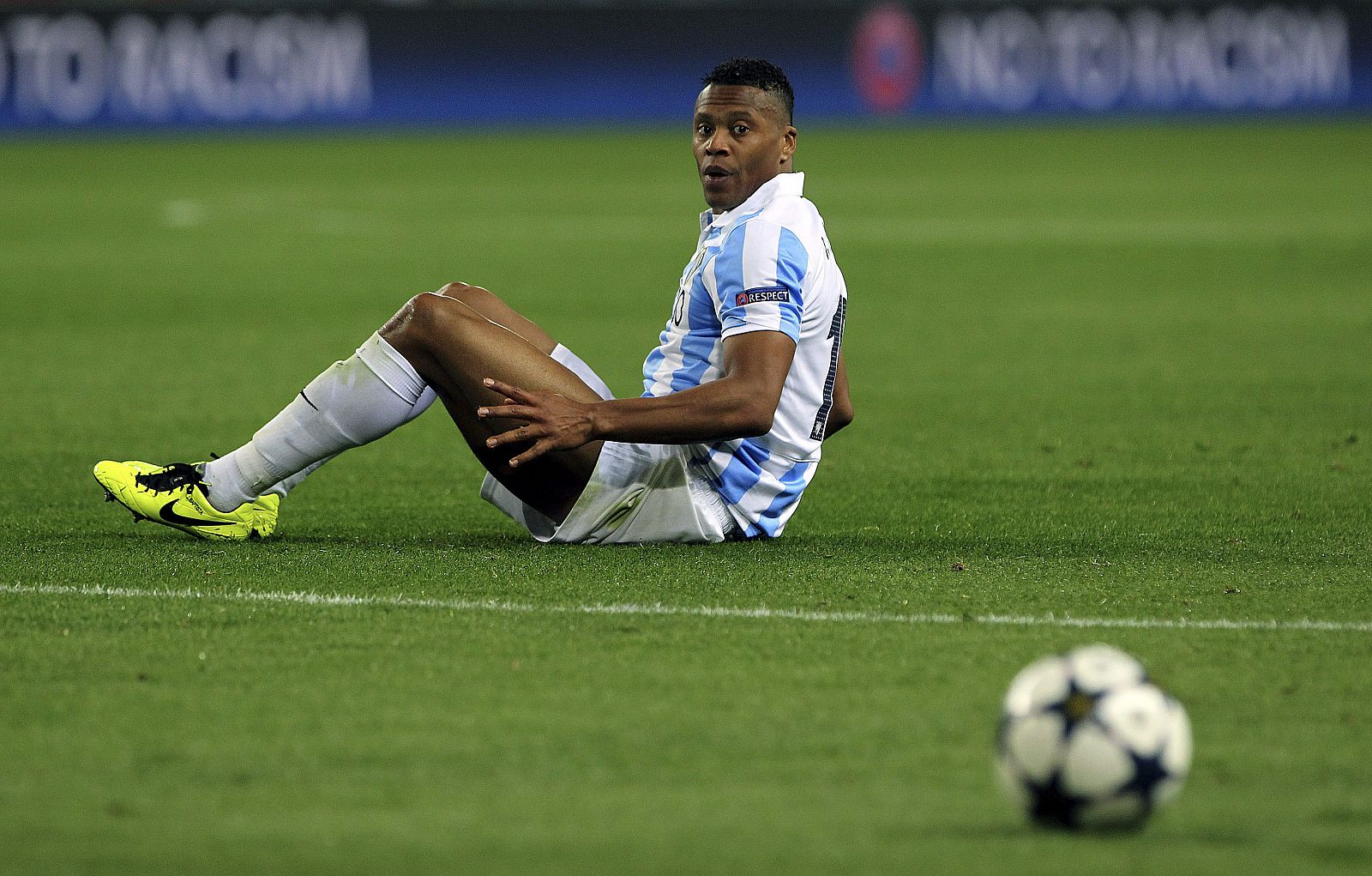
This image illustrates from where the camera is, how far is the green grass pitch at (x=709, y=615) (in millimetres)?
3572

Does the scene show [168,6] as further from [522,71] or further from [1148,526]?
[1148,526]

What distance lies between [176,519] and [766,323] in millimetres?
1838

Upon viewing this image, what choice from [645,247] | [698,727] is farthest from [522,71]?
[698,727]

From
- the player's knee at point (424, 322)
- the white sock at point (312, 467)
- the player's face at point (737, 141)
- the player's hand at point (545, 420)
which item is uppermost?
the player's face at point (737, 141)

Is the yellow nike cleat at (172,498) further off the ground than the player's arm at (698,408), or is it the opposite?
the player's arm at (698,408)

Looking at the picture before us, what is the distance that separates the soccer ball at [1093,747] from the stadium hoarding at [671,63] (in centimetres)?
2779

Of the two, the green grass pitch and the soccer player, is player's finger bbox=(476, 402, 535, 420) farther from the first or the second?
the green grass pitch

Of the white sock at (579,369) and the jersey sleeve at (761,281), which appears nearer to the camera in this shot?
the jersey sleeve at (761,281)

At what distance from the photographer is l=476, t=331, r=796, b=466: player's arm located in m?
5.29

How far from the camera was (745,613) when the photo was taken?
511 cm

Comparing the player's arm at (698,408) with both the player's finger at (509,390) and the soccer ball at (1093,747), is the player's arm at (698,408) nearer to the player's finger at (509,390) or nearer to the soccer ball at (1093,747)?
the player's finger at (509,390)

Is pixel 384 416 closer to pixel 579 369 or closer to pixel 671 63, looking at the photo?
pixel 579 369

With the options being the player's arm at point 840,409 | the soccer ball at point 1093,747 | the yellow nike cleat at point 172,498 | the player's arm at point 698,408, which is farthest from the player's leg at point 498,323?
the soccer ball at point 1093,747

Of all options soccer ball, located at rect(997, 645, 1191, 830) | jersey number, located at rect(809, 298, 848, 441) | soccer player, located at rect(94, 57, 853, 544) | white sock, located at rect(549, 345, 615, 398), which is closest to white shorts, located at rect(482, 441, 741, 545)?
soccer player, located at rect(94, 57, 853, 544)
